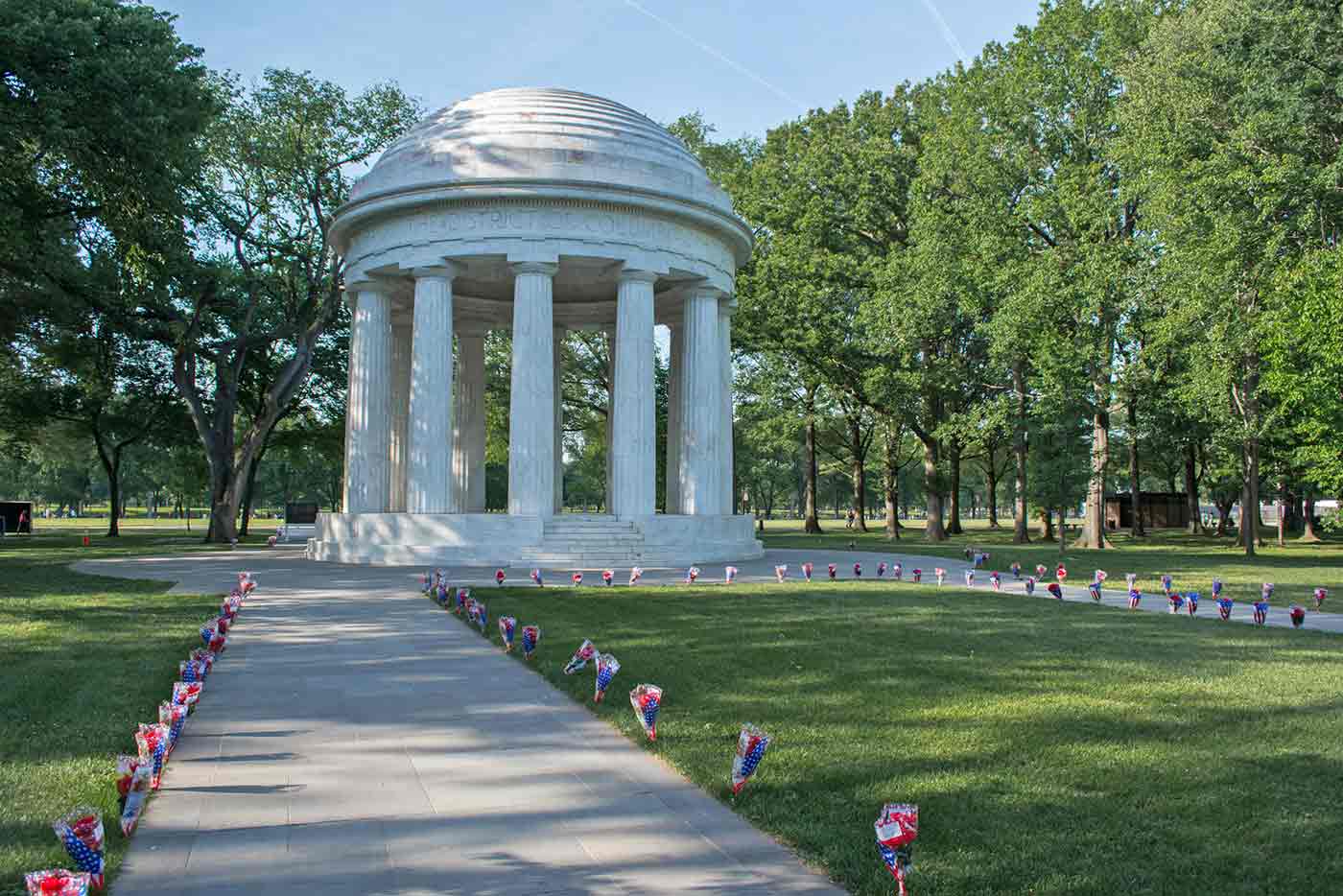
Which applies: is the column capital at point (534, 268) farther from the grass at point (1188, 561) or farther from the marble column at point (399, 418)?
the grass at point (1188, 561)

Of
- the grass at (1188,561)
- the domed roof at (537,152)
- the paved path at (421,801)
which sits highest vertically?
the domed roof at (537,152)

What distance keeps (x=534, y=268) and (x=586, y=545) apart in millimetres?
9080

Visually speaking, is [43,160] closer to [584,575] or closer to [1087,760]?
[584,575]

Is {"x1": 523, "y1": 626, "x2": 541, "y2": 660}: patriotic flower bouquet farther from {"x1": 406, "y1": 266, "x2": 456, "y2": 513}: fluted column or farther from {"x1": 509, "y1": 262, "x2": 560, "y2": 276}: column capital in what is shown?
{"x1": 509, "y1": 262, "x2": 560, "y2": 276}: column capital

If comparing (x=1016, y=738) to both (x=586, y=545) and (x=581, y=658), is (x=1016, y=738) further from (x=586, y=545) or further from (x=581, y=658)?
(x=586, y=545)

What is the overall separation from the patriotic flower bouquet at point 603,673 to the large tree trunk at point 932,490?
41743 mm

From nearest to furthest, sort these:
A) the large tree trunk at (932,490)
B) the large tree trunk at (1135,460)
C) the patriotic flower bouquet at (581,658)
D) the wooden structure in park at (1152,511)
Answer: the patriotic flower bouquet at (581,658) < the large tree trunk at (1135,460) < the large tree trunk at (932,490) < the wooden structure in park at (1152,511)

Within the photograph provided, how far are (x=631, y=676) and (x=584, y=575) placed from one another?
50.6 ft

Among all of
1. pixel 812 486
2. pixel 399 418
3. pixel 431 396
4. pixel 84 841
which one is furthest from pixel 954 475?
pixel 84 841

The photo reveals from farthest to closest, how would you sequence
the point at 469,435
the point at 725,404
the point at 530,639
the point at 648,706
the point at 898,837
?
the point at 469,435, the point at 725,404, the point at 530,639, the point at 648,706, the point at 898,837

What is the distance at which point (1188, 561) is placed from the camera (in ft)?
117

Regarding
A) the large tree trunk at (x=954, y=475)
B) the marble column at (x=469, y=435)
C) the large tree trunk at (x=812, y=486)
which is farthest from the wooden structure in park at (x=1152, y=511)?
the marble column at (x=469, y=435)

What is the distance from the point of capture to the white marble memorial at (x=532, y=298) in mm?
30891

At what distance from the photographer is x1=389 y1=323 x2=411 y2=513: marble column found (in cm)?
3816
